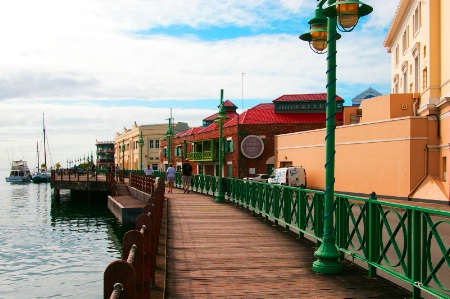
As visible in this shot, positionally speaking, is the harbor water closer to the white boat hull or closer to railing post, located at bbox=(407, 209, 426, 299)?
railing post, located at bbox=(407, 209, 426, 299)

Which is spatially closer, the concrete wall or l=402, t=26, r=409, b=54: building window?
the concrete wall

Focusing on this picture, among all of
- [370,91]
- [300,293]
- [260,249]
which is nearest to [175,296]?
[300,293]

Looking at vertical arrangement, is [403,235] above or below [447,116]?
below

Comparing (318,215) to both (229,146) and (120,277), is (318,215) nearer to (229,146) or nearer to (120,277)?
(120,277)

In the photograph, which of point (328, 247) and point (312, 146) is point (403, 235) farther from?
point (312, 146)

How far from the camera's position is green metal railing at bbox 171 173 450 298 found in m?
5.86

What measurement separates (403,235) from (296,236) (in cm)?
593

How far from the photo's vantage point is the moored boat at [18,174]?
115750 millimetres

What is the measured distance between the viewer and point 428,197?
26.3 meters

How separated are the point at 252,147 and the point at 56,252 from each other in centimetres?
2922

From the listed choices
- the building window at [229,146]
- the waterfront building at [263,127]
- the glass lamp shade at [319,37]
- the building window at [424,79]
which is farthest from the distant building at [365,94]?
the glass lamp shade at [319,37]

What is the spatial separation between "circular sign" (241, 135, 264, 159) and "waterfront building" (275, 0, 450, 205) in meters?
9.26

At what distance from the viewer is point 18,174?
118 metres

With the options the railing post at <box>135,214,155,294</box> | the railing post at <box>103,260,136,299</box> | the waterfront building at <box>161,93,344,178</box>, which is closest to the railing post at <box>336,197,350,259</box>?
the railing post at <box>135,214,155,294</box>
